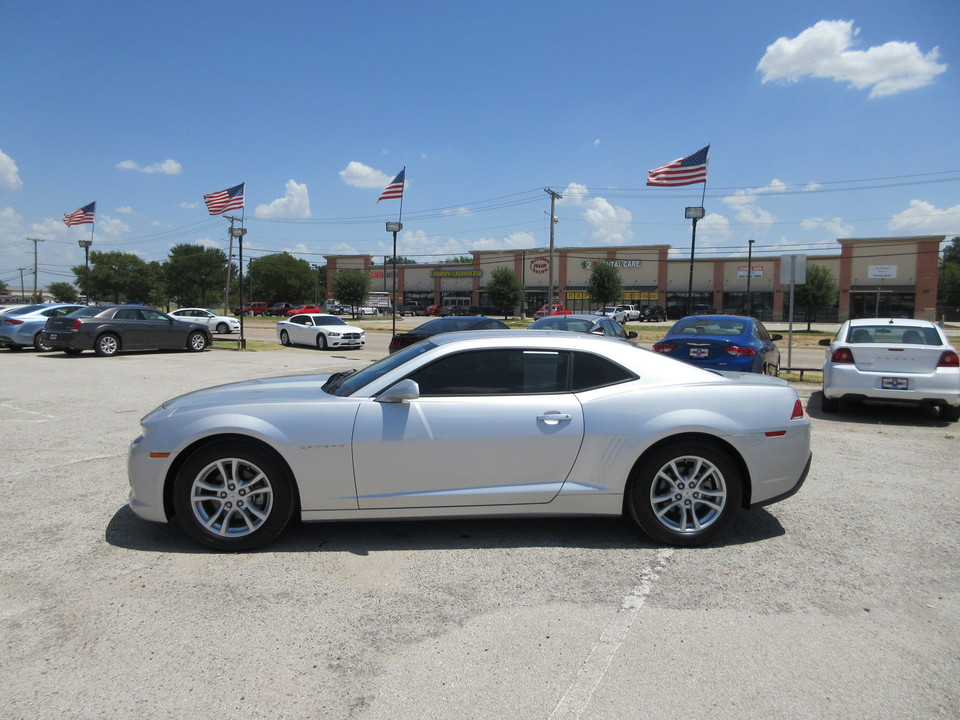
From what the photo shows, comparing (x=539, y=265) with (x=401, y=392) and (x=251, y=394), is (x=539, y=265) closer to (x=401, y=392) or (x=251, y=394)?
(x=251, y=394)

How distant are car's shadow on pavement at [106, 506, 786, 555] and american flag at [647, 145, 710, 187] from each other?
19.1 m

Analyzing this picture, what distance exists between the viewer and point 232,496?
4.16 m

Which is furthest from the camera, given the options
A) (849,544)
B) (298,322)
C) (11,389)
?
(298,322)

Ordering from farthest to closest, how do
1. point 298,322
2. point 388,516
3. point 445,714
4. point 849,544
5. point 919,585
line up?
point 298,322 < point 849,544 < point 388,516 < point 919,585 < point 445,714

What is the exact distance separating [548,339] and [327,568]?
2097 millimetres

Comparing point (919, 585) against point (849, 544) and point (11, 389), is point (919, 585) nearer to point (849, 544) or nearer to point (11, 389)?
point (849, 544)

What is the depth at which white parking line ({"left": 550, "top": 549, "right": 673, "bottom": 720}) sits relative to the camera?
2648 millimetres

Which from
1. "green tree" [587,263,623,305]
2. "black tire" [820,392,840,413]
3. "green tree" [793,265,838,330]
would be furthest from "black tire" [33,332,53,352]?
"green tree" [587,263,623,305]

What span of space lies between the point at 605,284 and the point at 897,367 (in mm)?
53760

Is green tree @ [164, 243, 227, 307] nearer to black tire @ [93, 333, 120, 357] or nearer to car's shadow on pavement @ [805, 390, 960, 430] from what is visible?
black tire @ [93, 333, 120, 357]

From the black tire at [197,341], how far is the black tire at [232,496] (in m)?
18.2

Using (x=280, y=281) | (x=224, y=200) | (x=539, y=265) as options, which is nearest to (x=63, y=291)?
(x=280, y=281)

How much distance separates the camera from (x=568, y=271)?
74.1m

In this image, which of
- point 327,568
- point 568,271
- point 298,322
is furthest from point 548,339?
point 568,271
